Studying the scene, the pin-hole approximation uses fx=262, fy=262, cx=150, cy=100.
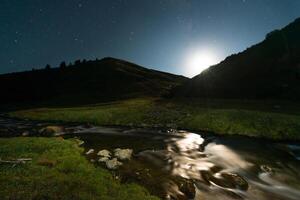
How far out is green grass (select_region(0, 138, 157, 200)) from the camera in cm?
1662

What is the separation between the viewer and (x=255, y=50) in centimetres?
9675

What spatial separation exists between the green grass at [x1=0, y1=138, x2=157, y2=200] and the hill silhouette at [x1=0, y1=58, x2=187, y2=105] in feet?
331

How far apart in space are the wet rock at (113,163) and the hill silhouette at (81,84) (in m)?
101

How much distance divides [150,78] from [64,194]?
516 feet

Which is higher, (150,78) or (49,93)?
(150,78)

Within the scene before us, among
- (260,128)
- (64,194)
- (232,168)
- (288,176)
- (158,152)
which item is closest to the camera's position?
(64,194)

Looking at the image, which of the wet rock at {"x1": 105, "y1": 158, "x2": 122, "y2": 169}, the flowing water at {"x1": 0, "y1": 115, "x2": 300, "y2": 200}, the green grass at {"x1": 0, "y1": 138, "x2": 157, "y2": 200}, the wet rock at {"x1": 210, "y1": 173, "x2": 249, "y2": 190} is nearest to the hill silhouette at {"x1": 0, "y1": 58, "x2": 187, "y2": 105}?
the flowing water at {"x1": 0, "y1": 115, "x2": 300, "y2": 200}

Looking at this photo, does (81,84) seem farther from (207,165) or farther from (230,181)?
(230,181)

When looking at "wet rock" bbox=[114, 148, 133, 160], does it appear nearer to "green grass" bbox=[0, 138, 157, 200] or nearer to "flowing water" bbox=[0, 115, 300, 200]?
Result: "flowing water" bbox=[0, 115, 300, 200]

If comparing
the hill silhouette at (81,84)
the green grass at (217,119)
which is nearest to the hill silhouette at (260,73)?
the green grass at (217,119)

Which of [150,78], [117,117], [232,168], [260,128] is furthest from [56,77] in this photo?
[232,168]

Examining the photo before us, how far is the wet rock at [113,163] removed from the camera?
2302cm

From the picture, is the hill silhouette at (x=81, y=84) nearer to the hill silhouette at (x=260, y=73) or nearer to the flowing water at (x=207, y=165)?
the hill silhouette at (x=260, y=73)

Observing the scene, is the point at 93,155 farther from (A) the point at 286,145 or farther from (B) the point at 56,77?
(B) the point at 56,77
